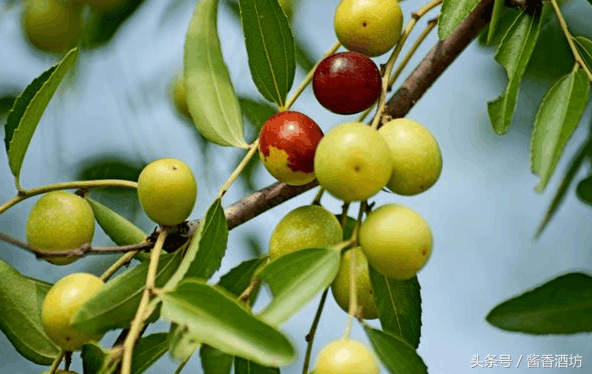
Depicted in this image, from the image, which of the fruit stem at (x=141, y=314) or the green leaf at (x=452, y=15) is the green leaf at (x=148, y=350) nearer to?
the fruit stem at (x=141, y=314)

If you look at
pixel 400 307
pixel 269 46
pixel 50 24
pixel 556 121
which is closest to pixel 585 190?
pixel 556 121

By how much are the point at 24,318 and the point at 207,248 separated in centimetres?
20

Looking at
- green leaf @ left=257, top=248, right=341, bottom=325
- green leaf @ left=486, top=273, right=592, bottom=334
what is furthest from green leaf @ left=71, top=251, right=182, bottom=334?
green leaf @ left=486, top=273, right=592, bottom=334

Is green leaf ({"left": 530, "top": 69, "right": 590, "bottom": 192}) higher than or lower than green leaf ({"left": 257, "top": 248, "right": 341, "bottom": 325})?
higher

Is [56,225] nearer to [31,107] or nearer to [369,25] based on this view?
[31,107]

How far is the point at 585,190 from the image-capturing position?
86cm

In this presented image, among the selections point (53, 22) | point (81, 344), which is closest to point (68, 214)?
point (81, 344)

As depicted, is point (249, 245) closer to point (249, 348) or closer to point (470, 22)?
point (470, 22)

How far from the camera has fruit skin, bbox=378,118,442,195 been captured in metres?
0.73

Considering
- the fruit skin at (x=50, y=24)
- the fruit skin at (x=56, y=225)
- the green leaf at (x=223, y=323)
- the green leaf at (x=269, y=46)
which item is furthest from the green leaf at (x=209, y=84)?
the fruit skin at (x=50, y=24)

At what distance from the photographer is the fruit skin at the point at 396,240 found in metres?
0.69

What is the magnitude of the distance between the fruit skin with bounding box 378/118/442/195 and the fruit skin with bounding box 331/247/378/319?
0.19ft

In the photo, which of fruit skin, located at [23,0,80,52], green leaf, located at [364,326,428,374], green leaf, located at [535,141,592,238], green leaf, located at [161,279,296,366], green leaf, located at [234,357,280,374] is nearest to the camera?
green leaf, located at [161,279,296,366]

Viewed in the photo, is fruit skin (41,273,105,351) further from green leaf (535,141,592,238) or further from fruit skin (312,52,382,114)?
green leaf (535,141,592,238)
